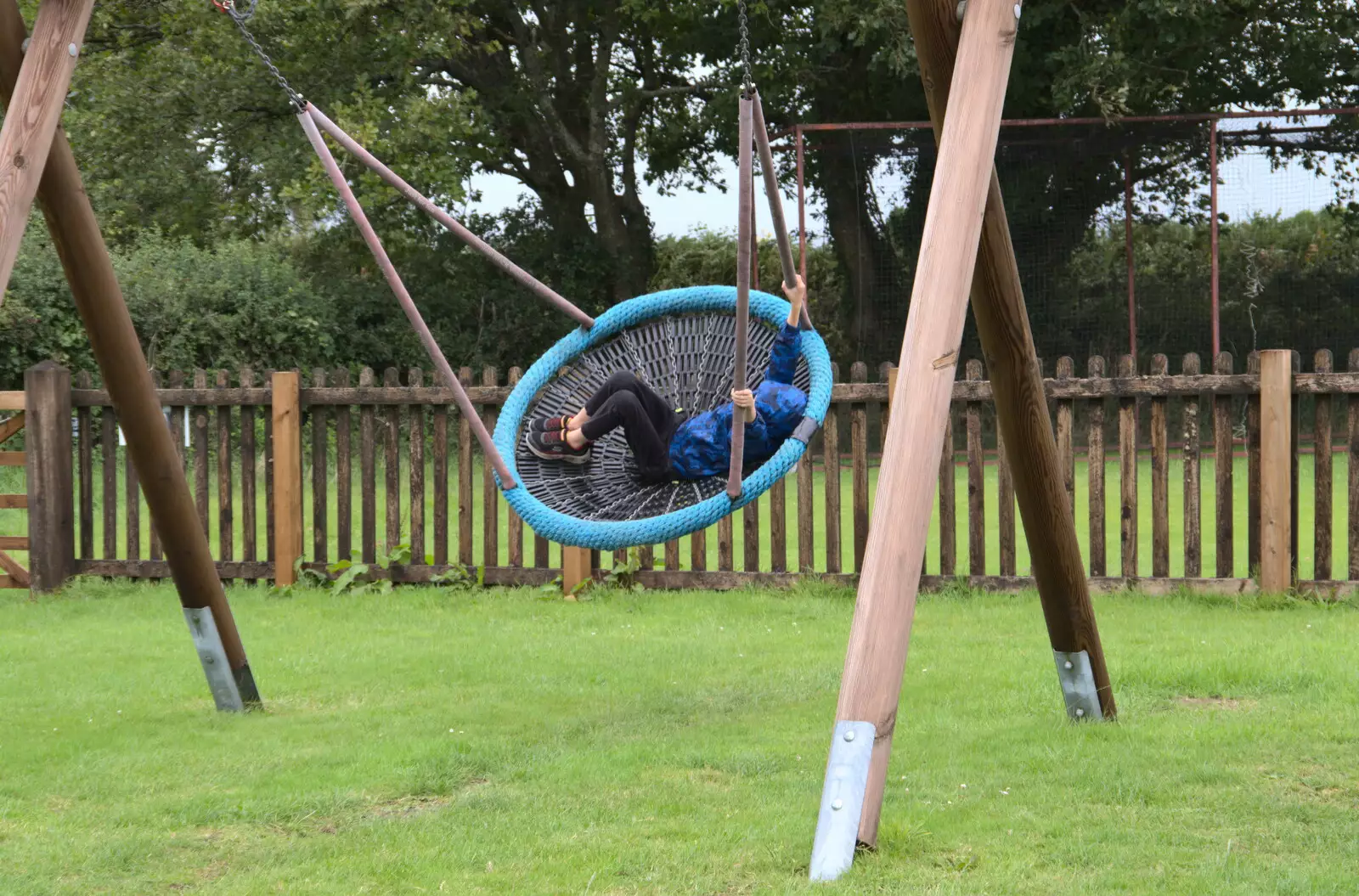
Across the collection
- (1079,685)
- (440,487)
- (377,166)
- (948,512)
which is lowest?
(1079,685)

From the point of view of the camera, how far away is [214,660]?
15.9 feet

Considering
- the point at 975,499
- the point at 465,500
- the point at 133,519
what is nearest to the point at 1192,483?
the point at 975,499

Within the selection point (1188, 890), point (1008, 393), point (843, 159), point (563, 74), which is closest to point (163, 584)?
point (1008, 393)

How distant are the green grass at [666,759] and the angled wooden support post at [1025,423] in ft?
0.73

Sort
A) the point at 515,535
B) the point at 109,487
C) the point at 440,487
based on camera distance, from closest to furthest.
Result: the point at 440,487 → the point at 109,487 → the point at 515,535

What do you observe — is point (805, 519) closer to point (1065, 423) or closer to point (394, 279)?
point (1065, 423)

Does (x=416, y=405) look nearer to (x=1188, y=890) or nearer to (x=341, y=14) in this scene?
(x=1188, y=890)

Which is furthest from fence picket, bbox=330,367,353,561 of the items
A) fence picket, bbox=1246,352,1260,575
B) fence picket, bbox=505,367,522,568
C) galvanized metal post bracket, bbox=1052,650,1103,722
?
fence picket, bbox=1246,352,1260,575

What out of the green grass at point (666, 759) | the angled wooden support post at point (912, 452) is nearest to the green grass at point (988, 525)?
the green grass at point (666, 759)

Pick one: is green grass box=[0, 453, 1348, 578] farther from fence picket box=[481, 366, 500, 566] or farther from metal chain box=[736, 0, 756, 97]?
metal chain box=[736, 0, 756, 97]

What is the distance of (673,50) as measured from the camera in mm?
18250

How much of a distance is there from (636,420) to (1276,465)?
124 inches

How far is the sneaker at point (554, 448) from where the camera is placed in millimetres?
5695

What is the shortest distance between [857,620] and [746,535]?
442cm
